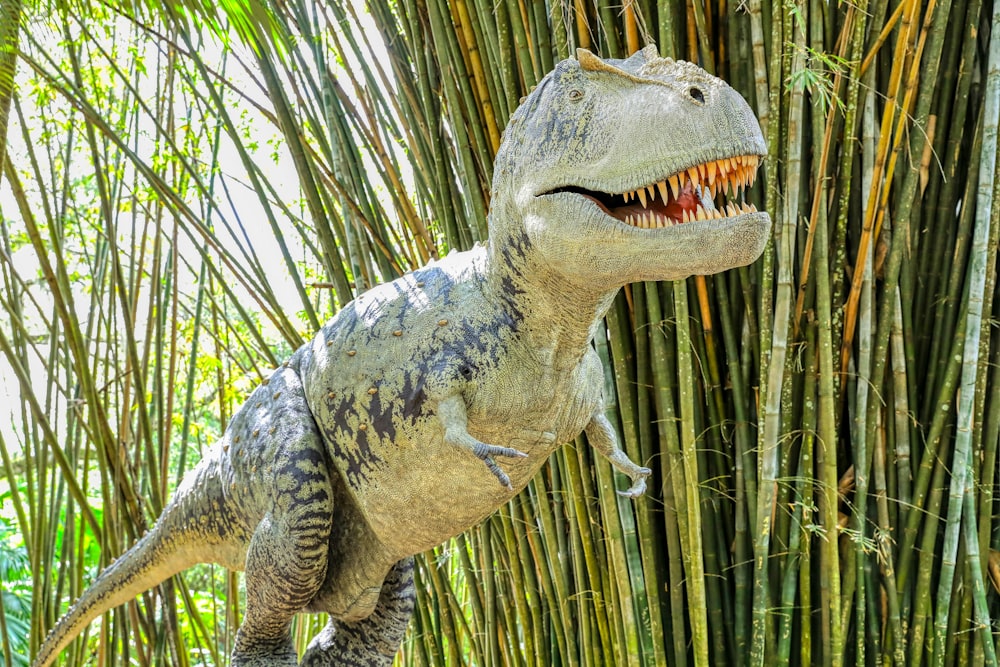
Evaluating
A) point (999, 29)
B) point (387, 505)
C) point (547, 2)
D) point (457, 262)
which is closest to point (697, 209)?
point (457, 262)

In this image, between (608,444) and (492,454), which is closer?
(492,454)

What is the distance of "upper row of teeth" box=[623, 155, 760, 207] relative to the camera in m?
1.03

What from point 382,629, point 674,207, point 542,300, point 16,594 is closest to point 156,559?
point 382,629

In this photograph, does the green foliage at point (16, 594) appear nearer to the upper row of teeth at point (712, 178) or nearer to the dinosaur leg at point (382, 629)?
the dinosaur leg at point (382, 629)

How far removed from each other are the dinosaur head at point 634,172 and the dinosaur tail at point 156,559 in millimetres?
696

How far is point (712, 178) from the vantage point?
3.42 feet

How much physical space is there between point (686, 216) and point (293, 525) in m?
0.61

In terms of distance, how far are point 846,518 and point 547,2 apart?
1057mm

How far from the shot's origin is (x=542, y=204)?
110cm

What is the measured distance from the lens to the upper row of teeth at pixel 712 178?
1026 millimetres

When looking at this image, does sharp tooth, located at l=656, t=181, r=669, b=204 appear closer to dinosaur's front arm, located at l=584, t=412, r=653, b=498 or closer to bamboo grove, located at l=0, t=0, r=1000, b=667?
dinosaur's front arm, located at l=584, t=412, r=653, b=498

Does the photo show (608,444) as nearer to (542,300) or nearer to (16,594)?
(542,300)

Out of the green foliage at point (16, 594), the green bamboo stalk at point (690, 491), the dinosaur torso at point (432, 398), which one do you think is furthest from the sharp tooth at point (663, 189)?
the green foliage at point (16, 594)

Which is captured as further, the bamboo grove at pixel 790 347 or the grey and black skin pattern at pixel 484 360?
the bamboo grove at pixel 790 347
